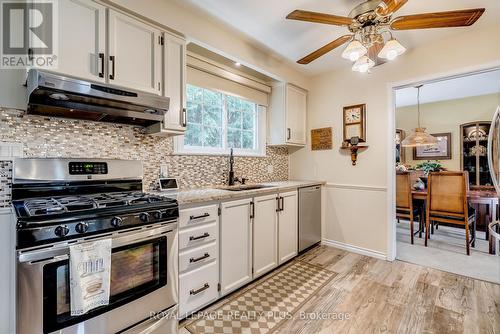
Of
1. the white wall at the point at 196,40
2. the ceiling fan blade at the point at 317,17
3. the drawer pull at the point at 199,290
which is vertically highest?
the white wall at the point at 196,40

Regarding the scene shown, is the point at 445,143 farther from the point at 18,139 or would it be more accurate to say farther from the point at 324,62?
the point at 18,139

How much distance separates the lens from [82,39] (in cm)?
157

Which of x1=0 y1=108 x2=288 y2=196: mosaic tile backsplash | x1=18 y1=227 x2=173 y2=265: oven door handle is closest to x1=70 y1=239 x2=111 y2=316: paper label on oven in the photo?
x1=18 y1=227 x2=173 y2=265: oven door handle

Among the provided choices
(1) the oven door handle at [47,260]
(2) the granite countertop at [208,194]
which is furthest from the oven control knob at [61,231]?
(2) the granite countertop at [208,194]

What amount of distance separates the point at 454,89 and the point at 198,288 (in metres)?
5.54

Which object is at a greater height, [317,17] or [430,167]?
[317,17]

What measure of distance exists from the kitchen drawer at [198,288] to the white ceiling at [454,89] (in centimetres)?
412

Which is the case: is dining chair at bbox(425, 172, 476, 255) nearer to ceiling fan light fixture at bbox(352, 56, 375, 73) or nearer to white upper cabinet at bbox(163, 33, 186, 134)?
ceiling fan light fixture at bbox(352, 56, 375, 73)

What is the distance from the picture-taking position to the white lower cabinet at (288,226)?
2.68 meters

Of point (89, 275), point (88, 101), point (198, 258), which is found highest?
point (88, 101)

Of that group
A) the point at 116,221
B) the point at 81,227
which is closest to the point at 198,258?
the point at 116,221

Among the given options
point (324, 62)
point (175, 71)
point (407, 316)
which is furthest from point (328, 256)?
point (175, 71)

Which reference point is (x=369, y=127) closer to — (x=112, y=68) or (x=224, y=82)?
(x=224, y=82)

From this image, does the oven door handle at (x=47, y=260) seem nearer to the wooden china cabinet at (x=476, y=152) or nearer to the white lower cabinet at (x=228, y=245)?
the white lower cabinet at (x=228, y=245)
